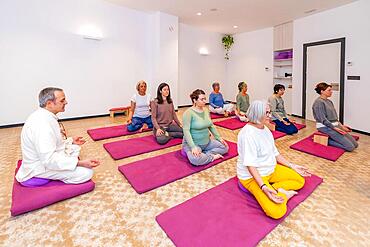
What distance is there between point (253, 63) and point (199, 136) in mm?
5943

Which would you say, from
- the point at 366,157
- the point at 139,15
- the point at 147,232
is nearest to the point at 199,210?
the point at 147,232

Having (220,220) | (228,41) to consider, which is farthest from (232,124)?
(228,41)

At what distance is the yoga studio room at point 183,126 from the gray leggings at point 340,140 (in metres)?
0.02

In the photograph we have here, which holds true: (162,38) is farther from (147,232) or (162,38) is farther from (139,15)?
(147,232)

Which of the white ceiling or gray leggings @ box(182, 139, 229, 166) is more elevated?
the white ceiling

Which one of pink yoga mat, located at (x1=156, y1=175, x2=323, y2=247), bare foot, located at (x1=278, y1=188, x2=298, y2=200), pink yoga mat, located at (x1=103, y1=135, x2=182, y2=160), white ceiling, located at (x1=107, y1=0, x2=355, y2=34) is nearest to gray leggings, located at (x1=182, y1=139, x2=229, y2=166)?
pink yoga mat, located at (x1=156, y1=175, x2=323, y2=247)

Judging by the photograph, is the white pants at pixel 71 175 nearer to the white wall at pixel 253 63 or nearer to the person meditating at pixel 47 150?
the person meditating at pixel 47 150

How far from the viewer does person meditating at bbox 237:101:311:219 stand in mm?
1605

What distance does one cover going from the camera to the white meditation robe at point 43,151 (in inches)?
69.7

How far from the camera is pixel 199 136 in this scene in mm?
2727

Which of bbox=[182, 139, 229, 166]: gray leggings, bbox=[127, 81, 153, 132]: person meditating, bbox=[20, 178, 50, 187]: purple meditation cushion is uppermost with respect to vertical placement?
bbox=[127, 81, 153, 132]: person meditating

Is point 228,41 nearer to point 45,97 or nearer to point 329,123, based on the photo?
point 329,123

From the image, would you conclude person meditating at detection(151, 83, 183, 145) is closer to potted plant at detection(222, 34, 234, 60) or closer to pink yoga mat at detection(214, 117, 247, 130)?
pink yoga mat at detection(214, 117, 247, 130)

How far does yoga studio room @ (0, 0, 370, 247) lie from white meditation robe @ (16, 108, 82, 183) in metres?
0.01
